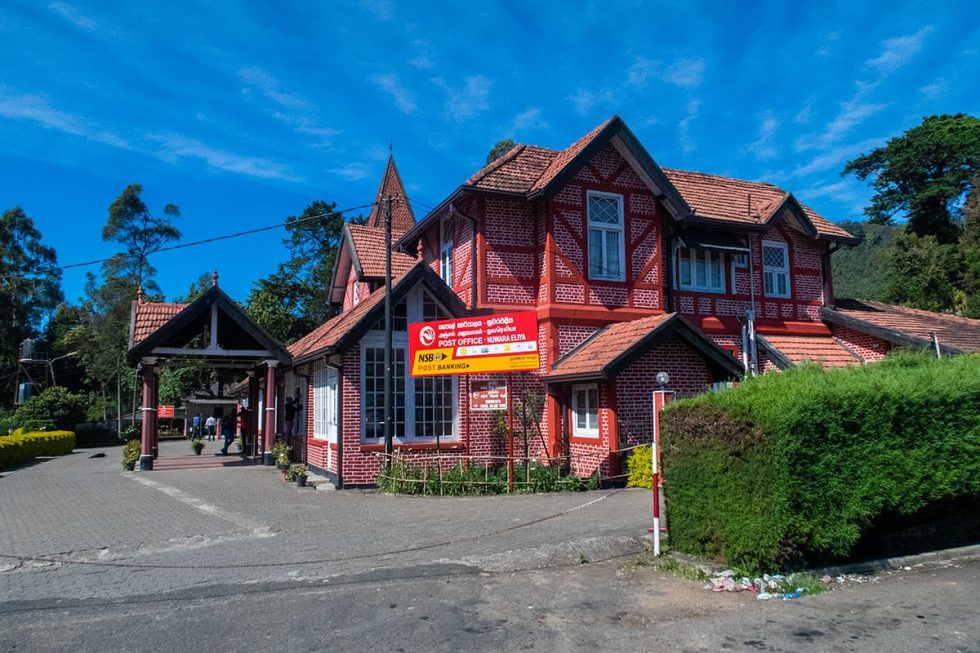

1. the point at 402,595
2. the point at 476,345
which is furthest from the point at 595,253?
the point at 402,595

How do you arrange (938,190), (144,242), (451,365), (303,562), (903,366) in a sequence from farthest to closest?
(144,242) → (938,190) → (451,365) → (903,366) → (303,562)

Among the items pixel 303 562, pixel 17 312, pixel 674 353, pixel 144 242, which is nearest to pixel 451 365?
pixel 674 353

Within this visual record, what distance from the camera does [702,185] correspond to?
69.2 feet

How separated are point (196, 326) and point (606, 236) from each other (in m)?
11.7

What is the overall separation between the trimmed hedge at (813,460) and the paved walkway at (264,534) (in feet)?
4.83

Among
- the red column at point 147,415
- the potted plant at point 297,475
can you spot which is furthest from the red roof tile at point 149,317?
the potted plant at point 297,475

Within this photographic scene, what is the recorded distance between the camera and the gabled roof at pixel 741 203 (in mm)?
19297

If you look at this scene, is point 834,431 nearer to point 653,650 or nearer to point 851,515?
point 851,515

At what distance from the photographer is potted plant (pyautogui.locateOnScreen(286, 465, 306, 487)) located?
14.8 meters

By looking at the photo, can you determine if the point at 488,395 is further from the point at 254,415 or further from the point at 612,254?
the point at 254,415

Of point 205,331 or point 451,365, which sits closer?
point 451,365

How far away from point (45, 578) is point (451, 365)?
25.2ft

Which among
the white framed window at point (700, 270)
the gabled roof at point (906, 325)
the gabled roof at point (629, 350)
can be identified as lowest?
the gabled roof at point (629, 350)

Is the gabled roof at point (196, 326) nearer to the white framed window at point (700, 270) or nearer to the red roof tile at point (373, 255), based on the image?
the red roof tile at point (373, 255)
